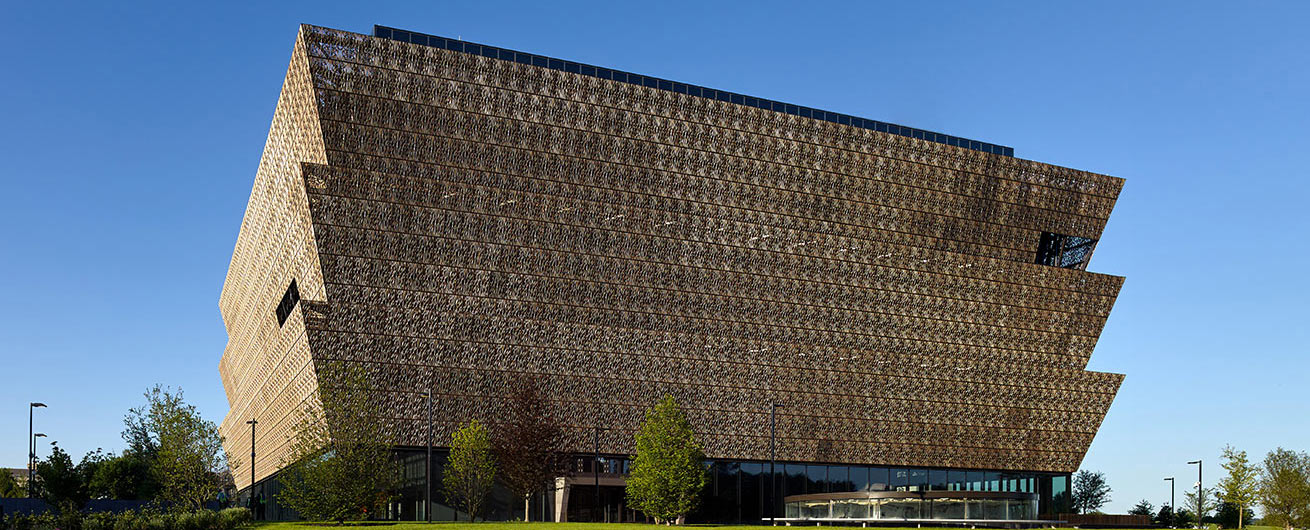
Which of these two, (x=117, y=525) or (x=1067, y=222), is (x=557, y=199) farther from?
(x=1067, y=222)

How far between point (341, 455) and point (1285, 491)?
6168 centimetres

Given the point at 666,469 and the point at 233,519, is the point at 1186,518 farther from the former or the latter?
the point at 233,519

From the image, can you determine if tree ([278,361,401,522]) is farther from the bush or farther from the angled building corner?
the bush

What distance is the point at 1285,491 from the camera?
76.4m

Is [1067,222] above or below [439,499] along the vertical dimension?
above

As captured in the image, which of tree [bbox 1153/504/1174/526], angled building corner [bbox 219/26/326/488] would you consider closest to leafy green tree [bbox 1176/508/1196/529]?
tree [bbox 1153/504/1174/526]

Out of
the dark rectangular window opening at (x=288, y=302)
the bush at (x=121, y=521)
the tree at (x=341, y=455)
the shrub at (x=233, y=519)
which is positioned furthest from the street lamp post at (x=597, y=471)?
the bush at (x=121, y=521)

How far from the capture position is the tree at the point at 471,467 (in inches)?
2328

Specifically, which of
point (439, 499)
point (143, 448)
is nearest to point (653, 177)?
point (439, 499)

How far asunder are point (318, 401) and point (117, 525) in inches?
651

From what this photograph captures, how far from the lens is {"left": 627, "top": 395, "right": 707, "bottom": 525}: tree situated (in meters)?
56.2

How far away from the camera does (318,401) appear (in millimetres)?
59000

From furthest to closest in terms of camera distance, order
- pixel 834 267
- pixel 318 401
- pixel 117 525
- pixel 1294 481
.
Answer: pixel 1294 481 → pixel 834 267 → pixel 318 401 → pixel 117 525

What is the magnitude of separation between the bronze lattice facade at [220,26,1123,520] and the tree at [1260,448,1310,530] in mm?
12092
